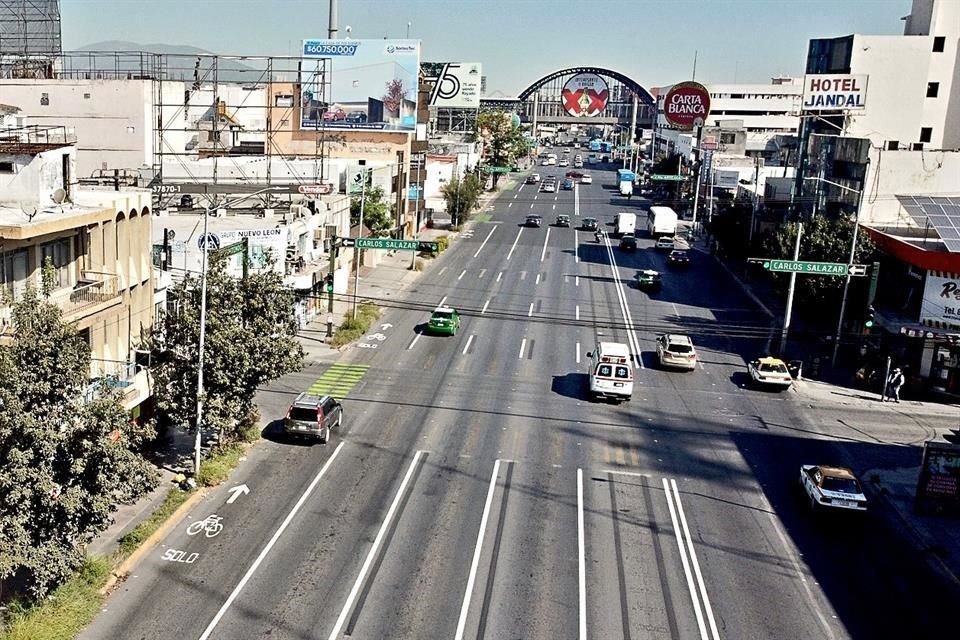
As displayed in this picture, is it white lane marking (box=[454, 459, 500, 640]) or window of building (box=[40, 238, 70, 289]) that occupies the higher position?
window of building (box=[40, 238, 70, 289])

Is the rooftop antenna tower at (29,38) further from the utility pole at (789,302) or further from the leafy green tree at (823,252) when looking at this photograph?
the utility pole at (789,302)

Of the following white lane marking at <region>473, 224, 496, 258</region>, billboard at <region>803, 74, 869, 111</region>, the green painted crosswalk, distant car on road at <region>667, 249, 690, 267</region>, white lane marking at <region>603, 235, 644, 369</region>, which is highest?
billboard at <region>803, 74, 869, 111</region>

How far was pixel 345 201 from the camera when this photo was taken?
63.0m

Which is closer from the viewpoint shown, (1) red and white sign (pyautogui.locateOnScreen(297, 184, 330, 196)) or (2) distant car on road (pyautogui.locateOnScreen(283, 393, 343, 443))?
(2) distant car on road (pyautogui.locateOnScreen(283, 393, 343, 443))

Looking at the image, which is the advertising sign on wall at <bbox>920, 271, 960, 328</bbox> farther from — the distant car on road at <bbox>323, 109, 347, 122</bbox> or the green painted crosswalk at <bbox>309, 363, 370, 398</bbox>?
the distant car on road at <bbox>323, 109, 347, 122</bbox>

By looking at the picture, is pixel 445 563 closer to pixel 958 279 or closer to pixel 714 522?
pixel 714 522

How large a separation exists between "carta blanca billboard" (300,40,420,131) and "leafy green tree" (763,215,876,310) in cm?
4509

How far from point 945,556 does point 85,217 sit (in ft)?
86.7

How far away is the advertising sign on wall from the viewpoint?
42.8 m

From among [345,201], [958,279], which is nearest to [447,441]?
[958,279]

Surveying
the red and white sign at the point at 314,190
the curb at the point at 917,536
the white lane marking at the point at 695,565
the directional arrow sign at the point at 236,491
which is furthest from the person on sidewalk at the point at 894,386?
the red and white sign at the point at 314,190

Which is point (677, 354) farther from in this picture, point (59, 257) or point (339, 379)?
point (59, 257)

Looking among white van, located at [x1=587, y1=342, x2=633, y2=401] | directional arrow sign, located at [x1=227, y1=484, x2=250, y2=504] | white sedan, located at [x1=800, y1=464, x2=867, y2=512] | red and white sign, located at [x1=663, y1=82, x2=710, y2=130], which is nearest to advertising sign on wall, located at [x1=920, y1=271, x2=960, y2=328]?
white van, located at [x1=587, y1=342, x2=633, y2=401]

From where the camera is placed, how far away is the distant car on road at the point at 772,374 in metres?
43.0
